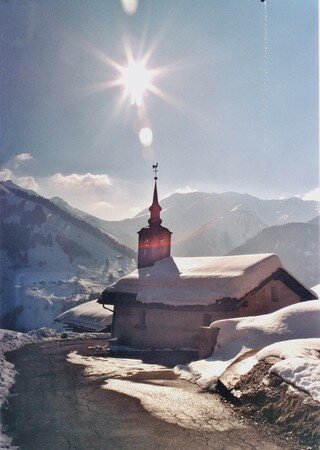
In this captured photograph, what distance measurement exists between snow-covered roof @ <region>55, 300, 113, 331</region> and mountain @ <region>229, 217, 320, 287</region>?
139 m

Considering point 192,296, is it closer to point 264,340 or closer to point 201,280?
point 201,280

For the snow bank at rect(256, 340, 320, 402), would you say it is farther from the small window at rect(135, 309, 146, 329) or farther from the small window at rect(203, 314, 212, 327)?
the small window at rect(135, 309, 146, 329)

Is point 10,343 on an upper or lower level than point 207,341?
lower

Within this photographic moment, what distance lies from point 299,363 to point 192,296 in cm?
1216

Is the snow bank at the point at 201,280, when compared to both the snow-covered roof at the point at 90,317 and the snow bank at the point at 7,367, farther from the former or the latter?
the snow-covered roof at the point at 90,317

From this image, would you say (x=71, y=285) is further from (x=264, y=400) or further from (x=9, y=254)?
(x=264, y=400)

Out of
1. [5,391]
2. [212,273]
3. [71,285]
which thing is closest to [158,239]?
[212,273]

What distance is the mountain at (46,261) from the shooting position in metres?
103

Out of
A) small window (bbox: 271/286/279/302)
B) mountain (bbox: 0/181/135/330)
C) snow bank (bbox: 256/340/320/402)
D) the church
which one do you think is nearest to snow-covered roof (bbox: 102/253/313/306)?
the church

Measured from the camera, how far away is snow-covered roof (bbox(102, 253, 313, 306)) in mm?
19797

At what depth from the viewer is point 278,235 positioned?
197875 millimetres

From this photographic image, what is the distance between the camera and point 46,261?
468 ft

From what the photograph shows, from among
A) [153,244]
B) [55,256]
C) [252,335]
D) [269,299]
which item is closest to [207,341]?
[252,335]

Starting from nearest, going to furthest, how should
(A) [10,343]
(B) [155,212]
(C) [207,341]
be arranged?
(C) [207,341] → (A) [10,343] → (B) [155,212]
